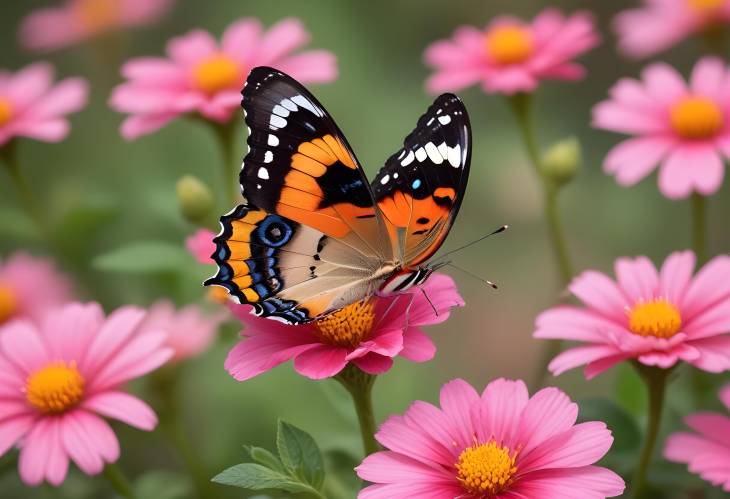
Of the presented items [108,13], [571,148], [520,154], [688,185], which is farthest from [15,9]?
[688,185]

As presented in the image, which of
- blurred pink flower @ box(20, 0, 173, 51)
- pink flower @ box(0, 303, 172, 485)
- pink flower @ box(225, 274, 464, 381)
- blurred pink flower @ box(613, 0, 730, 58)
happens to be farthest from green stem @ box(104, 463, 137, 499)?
blurred pink flower @ box(20, 0, 173, 51)

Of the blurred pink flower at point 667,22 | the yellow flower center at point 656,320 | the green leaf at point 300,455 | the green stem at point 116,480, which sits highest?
the blurred pink flower at point 667,22

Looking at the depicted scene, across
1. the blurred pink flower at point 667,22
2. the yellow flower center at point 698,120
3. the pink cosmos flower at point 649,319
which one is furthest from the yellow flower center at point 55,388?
the blurred pink flower at point 667,22

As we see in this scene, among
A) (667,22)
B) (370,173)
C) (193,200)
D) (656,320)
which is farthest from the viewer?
(370,173)

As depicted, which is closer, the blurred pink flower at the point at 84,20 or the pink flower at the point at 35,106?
the pink flower at the point at 35,106

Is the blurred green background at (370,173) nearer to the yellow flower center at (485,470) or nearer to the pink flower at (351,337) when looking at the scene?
the pink flower at (351,337)

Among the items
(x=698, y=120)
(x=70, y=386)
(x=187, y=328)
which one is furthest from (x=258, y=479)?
(x=698, y=120)

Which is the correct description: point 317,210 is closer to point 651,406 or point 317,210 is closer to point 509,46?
point 651,406
